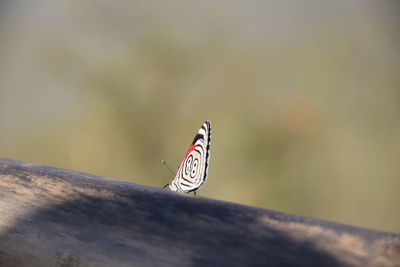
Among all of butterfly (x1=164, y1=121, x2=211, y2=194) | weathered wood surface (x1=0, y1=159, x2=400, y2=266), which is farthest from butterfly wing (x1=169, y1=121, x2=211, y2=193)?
weathered wood surface (x1=0, y1=159, x2=400, y2=266)

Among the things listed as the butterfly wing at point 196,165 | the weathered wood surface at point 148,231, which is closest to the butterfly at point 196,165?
the butterfly wing at point 196,165

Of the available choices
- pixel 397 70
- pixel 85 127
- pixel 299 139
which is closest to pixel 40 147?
pixel 85 127

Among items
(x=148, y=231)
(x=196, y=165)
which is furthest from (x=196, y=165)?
(x=148, y=231)

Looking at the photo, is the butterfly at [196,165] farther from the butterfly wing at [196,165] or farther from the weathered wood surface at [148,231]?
the weathered wood surface at [148,231]

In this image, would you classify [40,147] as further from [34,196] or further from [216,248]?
[216,248]

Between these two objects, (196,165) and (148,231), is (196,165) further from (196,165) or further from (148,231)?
(148,231)
